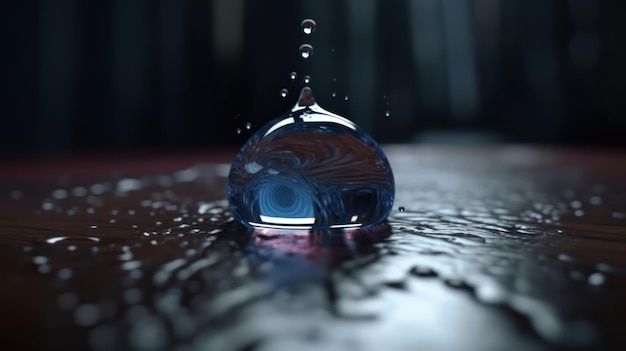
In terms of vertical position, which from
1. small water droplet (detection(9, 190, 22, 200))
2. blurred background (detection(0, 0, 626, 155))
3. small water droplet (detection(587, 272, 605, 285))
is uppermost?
blurred background (detection(0, 0, 626, 155))

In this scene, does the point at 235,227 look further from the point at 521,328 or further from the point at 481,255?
→ the point at 521,328

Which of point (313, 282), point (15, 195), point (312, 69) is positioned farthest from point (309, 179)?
point (312, 69)

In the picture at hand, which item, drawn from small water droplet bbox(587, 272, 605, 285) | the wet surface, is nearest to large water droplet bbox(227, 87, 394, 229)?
the wet surface

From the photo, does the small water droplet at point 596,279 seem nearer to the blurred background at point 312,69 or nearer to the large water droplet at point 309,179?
the large water droplet at point 309,179

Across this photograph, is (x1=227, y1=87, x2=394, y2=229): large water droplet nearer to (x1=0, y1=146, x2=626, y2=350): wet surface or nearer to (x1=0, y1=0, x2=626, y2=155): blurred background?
(x1=0, y1=146, x2=626, y2=350): wet surface

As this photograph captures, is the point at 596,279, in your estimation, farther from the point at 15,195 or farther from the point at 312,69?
the point at 312,69

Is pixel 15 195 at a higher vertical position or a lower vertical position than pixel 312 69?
lower

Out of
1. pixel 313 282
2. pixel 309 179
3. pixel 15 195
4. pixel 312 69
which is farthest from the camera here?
pixel 312 69
